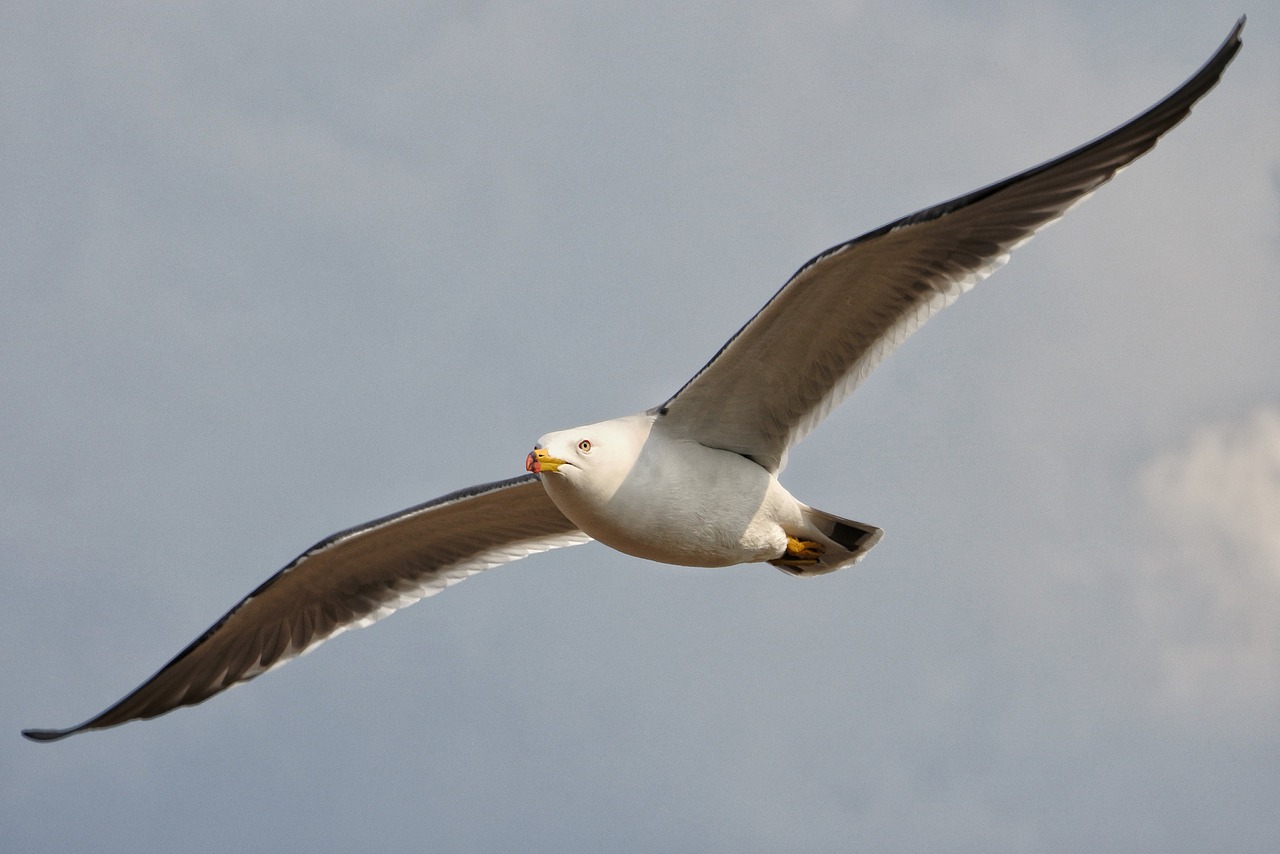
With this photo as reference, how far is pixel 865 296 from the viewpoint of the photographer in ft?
46.3

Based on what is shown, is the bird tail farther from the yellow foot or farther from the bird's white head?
the bird's white head

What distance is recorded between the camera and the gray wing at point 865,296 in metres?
13.3

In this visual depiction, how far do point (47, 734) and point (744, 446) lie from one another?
24.0ft

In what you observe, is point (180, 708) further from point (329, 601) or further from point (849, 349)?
point (849, 349)

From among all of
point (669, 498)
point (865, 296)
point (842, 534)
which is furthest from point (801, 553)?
point (865, 296)

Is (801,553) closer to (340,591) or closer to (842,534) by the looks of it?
(842,534)

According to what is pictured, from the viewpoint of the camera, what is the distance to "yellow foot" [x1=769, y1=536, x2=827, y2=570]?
51.0 feet

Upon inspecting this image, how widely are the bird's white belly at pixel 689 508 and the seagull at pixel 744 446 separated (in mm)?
15

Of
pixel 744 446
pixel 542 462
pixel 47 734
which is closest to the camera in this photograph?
pixel 542 462

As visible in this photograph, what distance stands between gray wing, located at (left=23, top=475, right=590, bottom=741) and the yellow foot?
2291 mm

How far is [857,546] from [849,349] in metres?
2.04

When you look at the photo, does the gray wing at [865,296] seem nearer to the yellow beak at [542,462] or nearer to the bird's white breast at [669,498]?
the bird's white breast at [669,498]

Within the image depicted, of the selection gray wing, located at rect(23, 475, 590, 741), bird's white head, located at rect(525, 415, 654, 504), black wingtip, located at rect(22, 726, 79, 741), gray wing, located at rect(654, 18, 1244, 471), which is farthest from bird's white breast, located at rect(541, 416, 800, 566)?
black wingtip, located at rect(22, 726, 79, 741)

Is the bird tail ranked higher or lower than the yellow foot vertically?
higher
